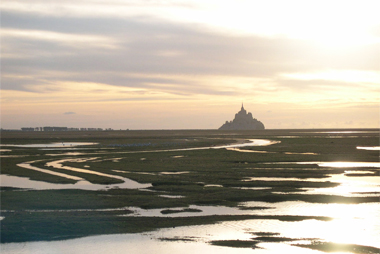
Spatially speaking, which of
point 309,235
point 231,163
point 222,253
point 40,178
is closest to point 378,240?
point 309,235

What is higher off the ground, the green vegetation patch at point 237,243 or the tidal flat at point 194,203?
the tidal flat at point 194,203

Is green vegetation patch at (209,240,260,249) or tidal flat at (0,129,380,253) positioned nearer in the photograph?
green vegetation patch at (209,240,260,249)

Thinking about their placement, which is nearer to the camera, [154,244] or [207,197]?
[154,244]

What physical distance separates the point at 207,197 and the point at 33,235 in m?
10.7

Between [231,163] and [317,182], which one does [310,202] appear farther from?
[231,163]

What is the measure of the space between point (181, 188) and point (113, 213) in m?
8.16

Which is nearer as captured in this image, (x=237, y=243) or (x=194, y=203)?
(x=237, y=243)

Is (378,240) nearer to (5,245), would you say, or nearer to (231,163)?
(5,245)

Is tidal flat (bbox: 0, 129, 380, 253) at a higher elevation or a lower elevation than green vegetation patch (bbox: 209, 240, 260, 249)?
higher

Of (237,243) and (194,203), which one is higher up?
(194,203)

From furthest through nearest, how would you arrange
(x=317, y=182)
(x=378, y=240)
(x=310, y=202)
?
(x=317, y=182) < (x=310, y=202) < (x=378, y=240)

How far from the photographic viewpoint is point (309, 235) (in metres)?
16.8

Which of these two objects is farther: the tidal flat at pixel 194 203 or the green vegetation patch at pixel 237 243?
the tidal flat at pixel 194 203

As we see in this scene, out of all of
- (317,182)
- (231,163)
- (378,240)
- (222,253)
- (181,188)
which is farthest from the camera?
(231,163)
